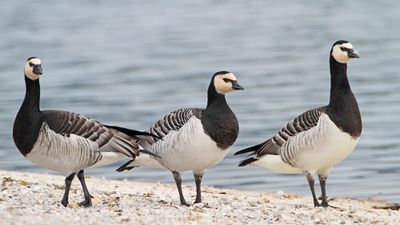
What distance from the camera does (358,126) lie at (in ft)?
39.7

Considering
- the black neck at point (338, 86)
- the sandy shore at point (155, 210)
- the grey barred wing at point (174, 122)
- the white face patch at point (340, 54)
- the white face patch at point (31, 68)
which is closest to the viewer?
the sandy shore at point (155, 210)

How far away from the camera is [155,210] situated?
10.7 meters

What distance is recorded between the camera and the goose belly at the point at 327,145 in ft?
39.1

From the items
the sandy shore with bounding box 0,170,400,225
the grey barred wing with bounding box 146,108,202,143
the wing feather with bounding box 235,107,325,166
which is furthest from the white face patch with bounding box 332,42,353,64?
the grey barred wing with bounding box 146,108,202,143

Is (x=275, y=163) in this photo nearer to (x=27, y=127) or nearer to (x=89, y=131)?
(x=89, y=131)

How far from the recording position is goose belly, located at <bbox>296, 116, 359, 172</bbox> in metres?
11.9

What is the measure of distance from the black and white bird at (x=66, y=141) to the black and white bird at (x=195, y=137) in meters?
0.61

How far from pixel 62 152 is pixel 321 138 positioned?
3.08 m

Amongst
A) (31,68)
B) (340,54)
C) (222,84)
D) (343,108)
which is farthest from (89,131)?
(340,54)

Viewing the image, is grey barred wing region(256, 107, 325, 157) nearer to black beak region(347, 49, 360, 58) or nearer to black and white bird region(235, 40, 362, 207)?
black and white bird region(235, 40, 362, 207)

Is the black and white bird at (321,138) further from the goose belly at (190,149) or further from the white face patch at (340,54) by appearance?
the goose belly at (190,149)

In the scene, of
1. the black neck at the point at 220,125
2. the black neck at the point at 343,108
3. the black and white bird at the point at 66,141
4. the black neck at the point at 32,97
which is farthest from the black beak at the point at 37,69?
the black neck at the point at 343,108

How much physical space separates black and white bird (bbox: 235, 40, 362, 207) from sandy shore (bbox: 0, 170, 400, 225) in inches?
20.0

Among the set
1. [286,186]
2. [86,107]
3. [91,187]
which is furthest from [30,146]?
[86,107]
